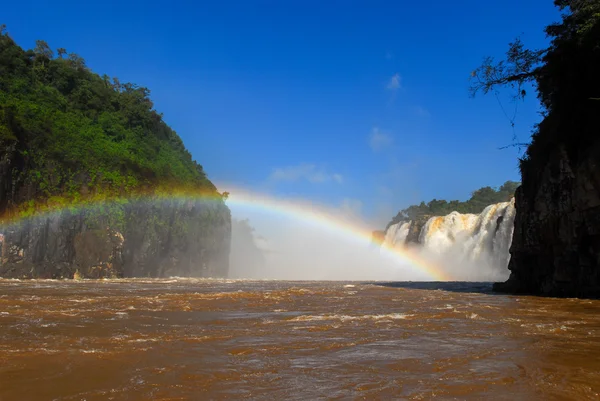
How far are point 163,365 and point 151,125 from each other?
60.3m

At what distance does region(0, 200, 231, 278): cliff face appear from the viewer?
31.8 metres

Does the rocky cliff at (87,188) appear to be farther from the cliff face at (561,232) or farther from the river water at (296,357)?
the cliff face at (561,232)

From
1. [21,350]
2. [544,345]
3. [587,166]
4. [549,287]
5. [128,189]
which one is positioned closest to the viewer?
[21,350]

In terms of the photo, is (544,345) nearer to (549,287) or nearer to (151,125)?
(549,287)

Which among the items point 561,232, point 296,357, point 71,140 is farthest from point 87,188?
point 296,357

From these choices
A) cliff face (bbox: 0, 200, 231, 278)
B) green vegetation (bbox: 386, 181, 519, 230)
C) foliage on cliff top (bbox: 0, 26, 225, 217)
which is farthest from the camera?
green vegetation (bbox: 386, 181, 519, 230)

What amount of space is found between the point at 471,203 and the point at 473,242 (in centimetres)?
5645

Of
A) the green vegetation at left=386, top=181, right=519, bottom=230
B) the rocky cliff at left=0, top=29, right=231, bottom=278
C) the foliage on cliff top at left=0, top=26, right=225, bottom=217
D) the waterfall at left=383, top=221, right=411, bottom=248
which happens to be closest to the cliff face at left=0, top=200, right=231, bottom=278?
the rocky cliff at left=0, top=29, right=231, bottom=278

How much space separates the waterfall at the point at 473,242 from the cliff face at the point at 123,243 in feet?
92.2

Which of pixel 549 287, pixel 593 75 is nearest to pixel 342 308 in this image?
pixel 549 287

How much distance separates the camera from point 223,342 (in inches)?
227

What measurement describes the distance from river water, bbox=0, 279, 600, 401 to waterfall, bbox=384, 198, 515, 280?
98.3ft

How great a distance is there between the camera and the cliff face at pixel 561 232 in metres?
14.3

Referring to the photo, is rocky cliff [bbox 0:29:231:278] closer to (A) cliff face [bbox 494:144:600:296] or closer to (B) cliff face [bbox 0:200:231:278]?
(B) cliff face [bbox 0:200:231:278]
